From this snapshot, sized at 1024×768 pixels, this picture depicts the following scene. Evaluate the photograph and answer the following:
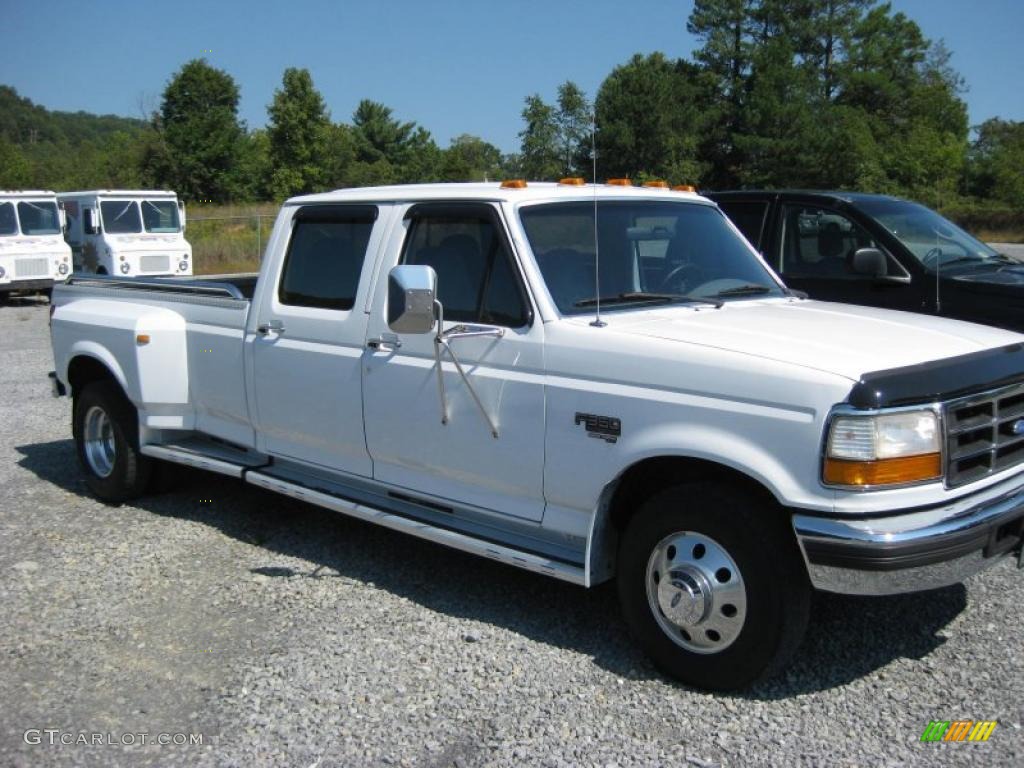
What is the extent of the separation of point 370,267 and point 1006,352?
2.93 meters

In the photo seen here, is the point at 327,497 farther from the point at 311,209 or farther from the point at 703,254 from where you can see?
the point at 703,254

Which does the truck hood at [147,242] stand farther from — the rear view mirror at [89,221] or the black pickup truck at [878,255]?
the black pickup truck at [878,255]

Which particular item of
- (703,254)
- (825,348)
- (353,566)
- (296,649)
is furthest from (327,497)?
(825,348)

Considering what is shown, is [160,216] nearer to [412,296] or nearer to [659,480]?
[412,296]

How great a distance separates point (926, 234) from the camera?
7898 mm

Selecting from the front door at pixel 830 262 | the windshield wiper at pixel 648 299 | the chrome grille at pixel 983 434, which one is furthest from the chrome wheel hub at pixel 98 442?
the chrome grille at pixel 983 434

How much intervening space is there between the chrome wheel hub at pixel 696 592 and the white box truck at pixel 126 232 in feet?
66.2

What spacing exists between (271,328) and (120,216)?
19.0 metres

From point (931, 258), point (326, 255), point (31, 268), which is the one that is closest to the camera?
point (326, 255)

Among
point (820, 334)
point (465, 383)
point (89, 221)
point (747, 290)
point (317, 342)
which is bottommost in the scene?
point (465, 383)

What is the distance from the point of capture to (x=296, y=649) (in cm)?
444

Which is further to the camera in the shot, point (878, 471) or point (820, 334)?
point (820, 334)

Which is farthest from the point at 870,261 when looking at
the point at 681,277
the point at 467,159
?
the point at 467,159

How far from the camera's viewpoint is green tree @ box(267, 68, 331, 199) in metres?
52.3
